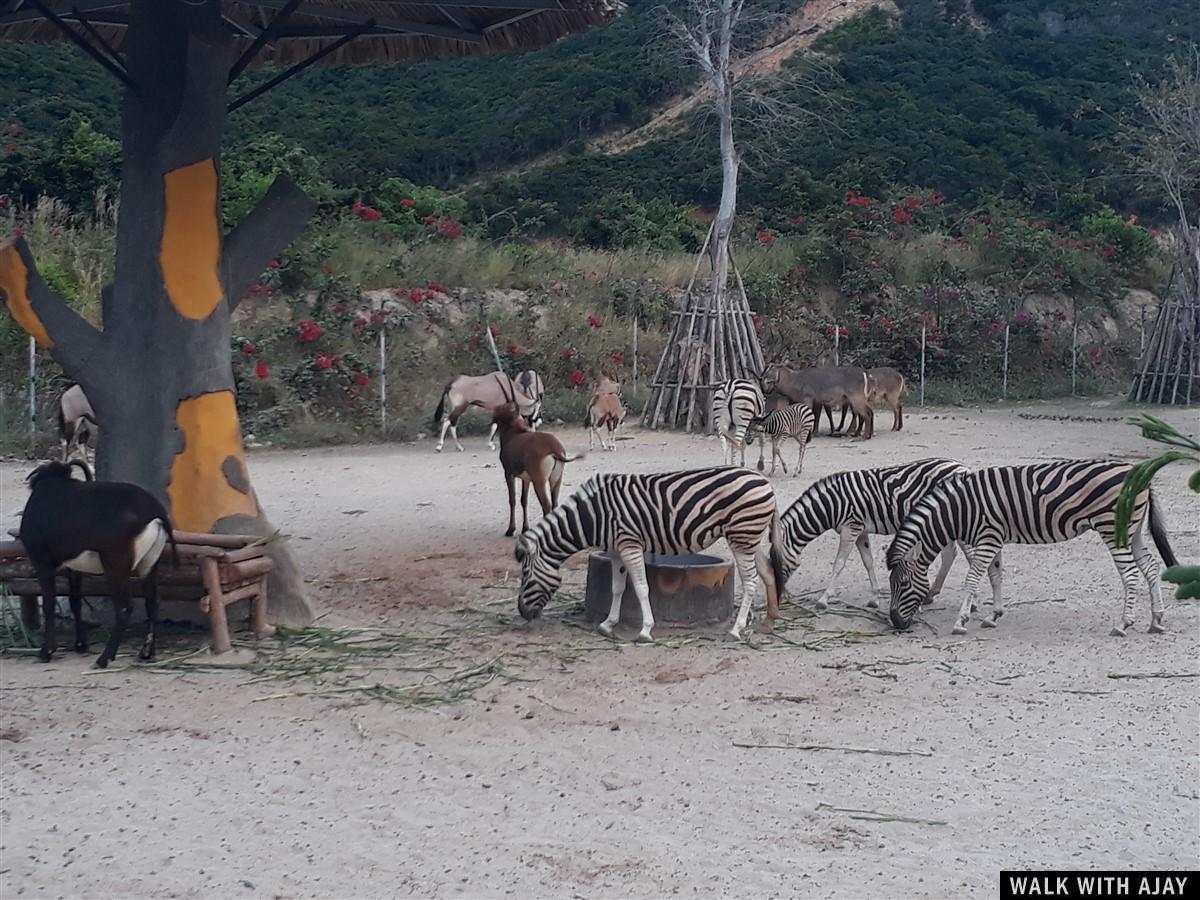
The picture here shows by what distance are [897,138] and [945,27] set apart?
35.7 feet

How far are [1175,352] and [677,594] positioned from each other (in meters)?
20.8

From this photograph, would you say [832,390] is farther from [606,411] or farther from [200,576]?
[200,576]

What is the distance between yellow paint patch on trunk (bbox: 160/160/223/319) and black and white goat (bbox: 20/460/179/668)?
1.44m

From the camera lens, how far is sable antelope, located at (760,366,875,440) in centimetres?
2066

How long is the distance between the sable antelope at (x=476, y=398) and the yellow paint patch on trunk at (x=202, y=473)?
10503 millimetres

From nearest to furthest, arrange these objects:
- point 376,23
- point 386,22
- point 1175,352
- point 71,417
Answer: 1. point 376,23
2. point 386,22
3. point 71,417
4. point 1175,352

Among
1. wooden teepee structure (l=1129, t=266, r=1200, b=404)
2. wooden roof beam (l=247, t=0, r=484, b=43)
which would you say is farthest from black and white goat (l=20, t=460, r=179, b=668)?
wooden teepee structure (l=1129, t=266, r=1200, b=404)

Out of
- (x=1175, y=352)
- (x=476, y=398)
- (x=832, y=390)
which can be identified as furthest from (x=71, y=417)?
(x=1175, y=352)

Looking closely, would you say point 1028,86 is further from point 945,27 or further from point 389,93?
point 389,93

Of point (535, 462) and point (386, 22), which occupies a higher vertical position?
point (386, 22)

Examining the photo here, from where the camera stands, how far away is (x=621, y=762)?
6242 millimetres

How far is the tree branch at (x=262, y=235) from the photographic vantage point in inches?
352

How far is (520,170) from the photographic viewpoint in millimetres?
44469

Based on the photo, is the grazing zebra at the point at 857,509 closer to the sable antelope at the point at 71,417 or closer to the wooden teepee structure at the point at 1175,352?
the sable antelope at the point at 71,417
